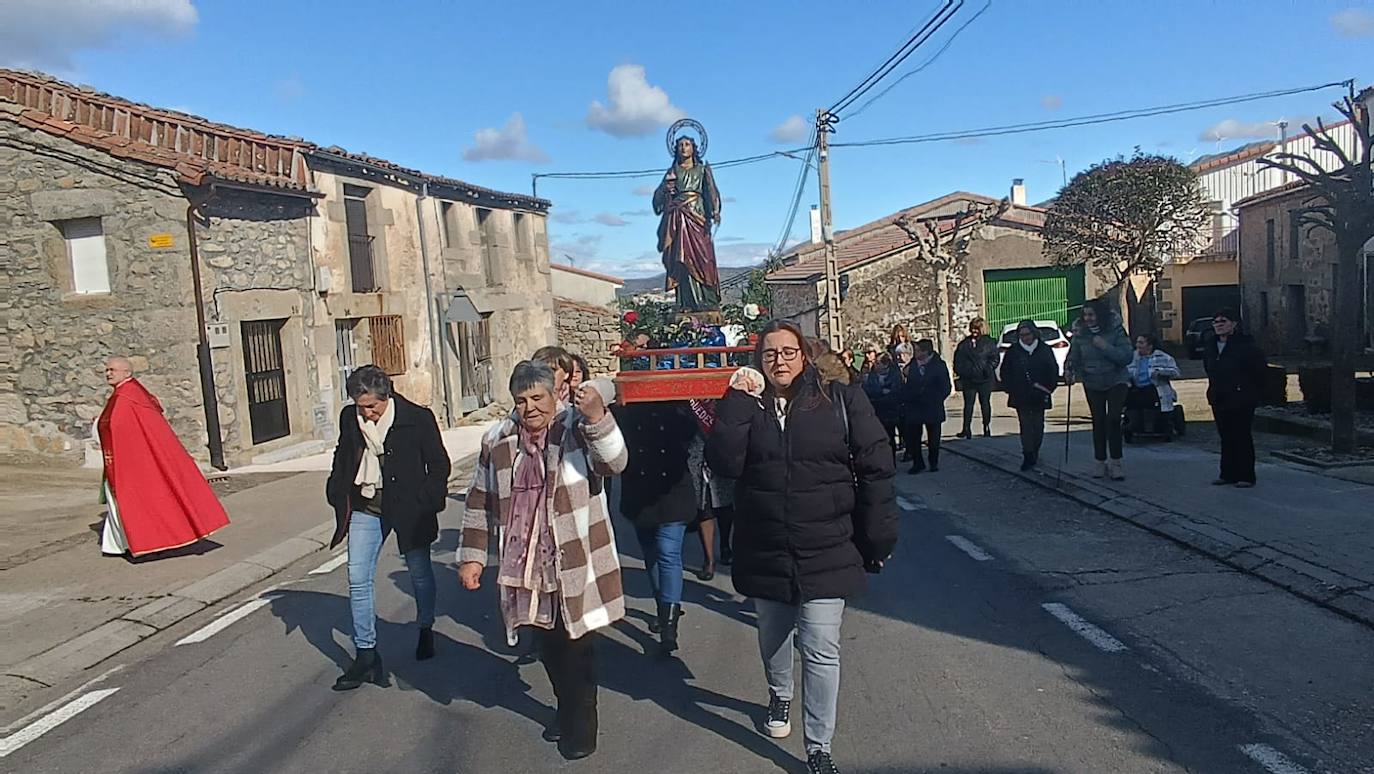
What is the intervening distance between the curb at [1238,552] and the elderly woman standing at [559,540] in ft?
13.3

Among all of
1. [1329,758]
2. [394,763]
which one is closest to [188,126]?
[394,763]

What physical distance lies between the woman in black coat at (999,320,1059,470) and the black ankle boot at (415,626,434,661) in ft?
23.8

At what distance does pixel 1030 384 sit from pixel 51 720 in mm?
9002

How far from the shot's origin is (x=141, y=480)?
866 cm

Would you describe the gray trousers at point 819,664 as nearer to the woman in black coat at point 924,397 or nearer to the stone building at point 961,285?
the woman in black coat at point 924,397

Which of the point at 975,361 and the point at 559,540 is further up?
the point at 975,361

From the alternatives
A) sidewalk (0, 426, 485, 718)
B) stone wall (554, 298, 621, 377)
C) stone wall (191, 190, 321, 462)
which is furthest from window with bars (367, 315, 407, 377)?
stone wall (554, 298, 621, 377)

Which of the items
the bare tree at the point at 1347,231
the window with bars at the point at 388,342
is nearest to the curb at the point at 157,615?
the bare tree at the point at 1347,231

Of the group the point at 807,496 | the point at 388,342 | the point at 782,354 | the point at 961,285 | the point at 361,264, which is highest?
the point at 361,264

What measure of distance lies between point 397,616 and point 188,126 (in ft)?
36.6

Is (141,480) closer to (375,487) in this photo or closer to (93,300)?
(375,487)

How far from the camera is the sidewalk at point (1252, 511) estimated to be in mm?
6444

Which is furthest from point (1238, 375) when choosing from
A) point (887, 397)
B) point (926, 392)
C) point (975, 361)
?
point (975, 361)

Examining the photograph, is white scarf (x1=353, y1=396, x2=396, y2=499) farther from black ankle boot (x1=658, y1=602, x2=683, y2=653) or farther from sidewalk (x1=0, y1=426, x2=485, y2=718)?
sidewalk (x1=0, y1=426, x2=485, y2=718)
